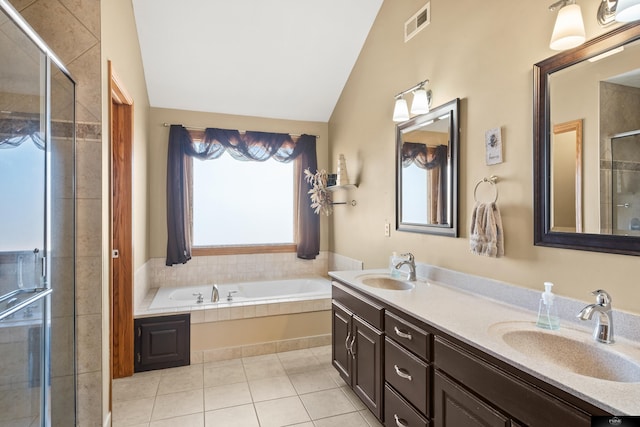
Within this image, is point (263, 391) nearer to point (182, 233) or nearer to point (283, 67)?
point (182, 233)

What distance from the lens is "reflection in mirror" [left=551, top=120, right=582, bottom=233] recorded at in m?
1.47

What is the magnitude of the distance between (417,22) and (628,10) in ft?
5.16

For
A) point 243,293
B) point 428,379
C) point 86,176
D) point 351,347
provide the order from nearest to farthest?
point 428,379
point 86,176
point 351,347
point 243,293

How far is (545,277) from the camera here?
1612 mm

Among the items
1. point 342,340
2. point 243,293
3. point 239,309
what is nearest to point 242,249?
point 243,293

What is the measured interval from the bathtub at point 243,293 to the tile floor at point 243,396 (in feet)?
1.80

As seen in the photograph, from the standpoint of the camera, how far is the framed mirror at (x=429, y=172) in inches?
86.8

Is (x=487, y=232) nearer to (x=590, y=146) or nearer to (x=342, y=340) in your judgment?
(x=590, y=146)

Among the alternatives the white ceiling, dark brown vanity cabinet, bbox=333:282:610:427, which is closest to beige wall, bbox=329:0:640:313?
the white ceiling

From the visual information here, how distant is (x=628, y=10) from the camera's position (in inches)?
46.4

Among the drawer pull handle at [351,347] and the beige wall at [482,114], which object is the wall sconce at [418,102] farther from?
the drawer pull handle at [351,347]

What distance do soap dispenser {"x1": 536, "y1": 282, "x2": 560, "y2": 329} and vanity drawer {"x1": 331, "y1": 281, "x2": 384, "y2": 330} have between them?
812 mm

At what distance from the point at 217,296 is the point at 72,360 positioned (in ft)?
5.55

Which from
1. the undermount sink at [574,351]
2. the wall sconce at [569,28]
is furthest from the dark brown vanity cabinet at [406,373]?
the wall sconce at [569,28]
